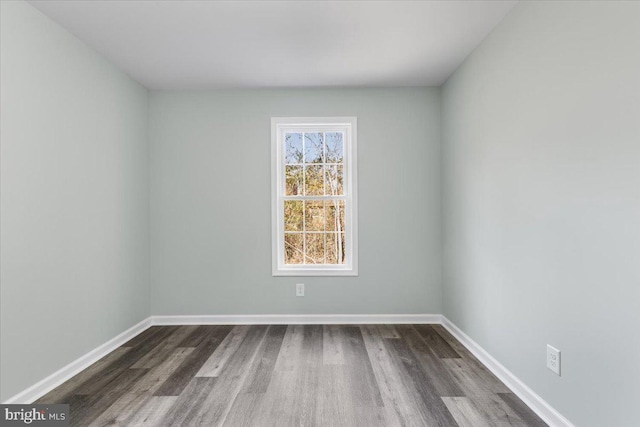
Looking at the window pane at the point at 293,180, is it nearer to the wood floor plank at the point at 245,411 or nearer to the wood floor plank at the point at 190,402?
the wood floor plank at the point at 190,402

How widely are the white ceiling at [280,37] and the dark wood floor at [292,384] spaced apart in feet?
8.23

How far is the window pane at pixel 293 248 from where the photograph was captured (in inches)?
161

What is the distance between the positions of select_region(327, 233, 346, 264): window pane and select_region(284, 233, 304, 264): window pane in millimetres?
304

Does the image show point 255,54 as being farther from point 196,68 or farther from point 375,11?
point 375,11

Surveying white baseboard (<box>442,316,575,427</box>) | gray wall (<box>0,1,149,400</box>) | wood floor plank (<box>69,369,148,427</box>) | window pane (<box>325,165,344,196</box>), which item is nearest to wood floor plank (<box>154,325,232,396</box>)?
wood floor plank (<box>69,369,148,427</box>)

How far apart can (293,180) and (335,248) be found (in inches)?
34.8

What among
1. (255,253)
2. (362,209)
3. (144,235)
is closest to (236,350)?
(255,253)

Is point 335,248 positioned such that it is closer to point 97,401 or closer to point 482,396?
point 482,396

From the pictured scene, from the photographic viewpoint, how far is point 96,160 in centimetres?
304

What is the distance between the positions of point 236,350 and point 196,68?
2.56 metres

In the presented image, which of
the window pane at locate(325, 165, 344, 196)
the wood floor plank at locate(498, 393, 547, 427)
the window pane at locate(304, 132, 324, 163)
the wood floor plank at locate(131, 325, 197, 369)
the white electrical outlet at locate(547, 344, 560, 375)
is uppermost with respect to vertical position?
the window pane at locate(304, 132, 324, 163)

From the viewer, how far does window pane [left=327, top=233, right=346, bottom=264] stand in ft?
13.4

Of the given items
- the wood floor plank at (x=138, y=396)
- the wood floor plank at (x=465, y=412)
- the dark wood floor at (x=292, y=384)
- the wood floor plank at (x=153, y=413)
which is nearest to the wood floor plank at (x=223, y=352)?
the dark wood floor at (x=292, y=384)

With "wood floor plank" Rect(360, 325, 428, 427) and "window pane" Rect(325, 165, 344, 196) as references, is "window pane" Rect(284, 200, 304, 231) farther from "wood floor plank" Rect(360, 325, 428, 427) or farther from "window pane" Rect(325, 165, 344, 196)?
"wood floor plank" Rect(360, 325, 428, 427)
